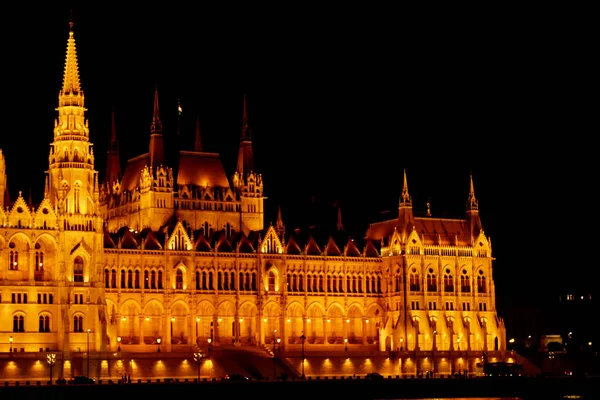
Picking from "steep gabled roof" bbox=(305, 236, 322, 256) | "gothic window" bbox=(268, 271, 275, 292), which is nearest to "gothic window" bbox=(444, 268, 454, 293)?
"steep gabled roof" bbox=(305, 236, 322, 256)

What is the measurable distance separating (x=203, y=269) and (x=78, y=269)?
598 inches

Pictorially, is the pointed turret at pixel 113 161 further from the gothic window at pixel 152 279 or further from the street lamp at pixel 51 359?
the street lamp at pixel 51 359

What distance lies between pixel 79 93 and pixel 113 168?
914 inches

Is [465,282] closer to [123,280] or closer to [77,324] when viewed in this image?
[123,280]

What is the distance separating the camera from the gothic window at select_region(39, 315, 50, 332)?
438ft

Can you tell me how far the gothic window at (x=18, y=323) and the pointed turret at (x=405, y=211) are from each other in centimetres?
4292

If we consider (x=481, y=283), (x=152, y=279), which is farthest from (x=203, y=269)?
(x=481, y=283)

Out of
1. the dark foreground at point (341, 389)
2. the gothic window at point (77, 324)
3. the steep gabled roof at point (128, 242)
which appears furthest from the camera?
the steep gabled roof at point (128, 242)

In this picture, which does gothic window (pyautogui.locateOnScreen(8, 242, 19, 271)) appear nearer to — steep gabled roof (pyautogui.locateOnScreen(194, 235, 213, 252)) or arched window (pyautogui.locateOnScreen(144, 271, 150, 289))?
arched window (pyautogui.locateOnScreen(144, 271, 150, 289))

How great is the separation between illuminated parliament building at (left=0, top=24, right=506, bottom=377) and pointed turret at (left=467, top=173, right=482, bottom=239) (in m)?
0.15

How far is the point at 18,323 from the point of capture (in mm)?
132750

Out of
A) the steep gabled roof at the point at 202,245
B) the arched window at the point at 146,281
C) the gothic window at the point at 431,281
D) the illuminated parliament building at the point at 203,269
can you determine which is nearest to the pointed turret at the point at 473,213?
the illuminated parliament building at the point at 203,269

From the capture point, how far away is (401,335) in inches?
6063

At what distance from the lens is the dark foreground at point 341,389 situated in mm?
111125
